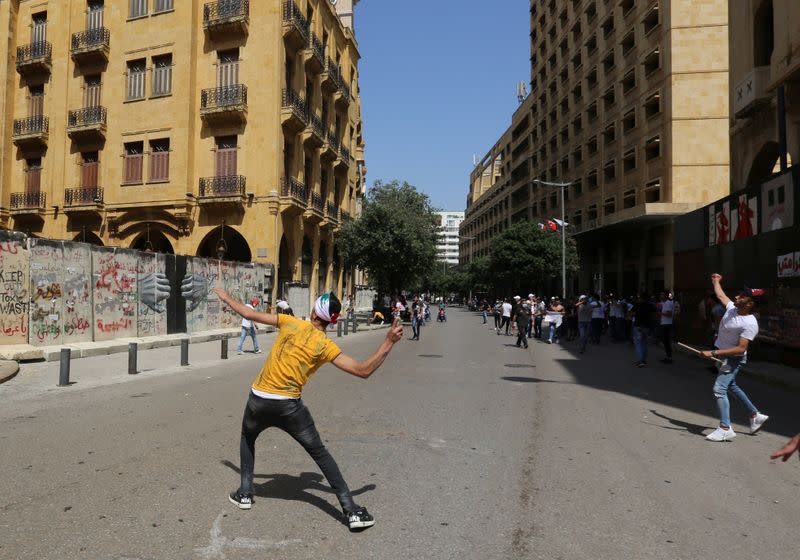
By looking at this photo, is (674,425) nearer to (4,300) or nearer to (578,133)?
(4,300)

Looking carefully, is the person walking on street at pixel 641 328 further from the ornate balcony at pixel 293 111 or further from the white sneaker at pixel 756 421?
the ornate balcony at pixel 293 111

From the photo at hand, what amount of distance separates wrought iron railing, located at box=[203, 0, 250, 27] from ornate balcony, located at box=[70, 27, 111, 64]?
5.62 meters

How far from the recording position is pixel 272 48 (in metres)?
26.4

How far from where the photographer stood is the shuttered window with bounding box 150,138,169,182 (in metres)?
27.3

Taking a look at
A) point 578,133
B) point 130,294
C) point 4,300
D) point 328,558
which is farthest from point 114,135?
point 578,133

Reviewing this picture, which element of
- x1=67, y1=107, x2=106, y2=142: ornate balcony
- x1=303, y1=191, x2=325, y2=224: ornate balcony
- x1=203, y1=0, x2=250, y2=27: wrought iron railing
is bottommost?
x1=303, y1=191, x2=325, y2=224: ornate balcony

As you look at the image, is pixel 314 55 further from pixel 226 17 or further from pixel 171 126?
pixel 171 126

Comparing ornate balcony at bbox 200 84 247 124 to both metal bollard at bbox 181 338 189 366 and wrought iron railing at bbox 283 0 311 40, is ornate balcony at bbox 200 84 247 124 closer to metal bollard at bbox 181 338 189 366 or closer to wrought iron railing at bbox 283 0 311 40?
wrought iron railing at bbox 283 0 311 40

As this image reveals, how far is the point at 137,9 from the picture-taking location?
93.0 feet

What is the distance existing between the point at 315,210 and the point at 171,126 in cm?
791

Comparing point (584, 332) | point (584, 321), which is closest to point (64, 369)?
point (584, 332)

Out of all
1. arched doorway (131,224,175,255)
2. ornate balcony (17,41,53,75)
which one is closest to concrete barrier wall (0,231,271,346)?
arched doorway (131,224,175,255)

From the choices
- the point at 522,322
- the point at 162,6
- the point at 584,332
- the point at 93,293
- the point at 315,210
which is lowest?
the point at 584,332

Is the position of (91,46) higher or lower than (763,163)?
higher
